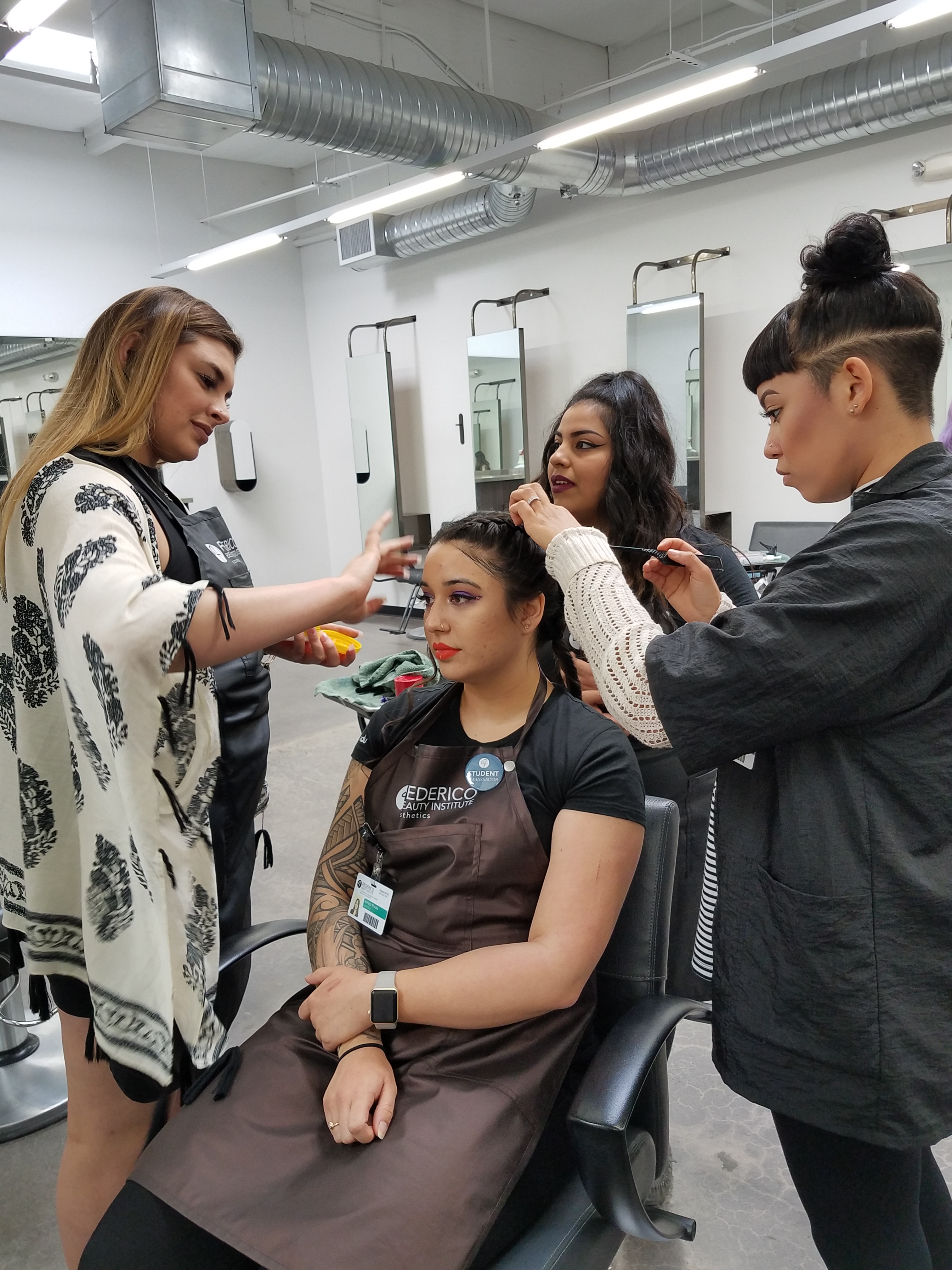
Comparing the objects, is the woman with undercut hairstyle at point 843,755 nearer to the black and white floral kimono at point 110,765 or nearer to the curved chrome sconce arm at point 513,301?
the black and white floral kimono at point 110,765

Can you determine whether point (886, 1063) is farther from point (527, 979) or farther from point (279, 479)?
point (279, 479)

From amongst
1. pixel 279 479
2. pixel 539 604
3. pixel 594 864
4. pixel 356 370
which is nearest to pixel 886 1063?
pixel 594 864

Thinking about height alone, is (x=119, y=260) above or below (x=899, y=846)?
above

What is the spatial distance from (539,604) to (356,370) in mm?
6689

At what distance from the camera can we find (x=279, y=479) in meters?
8.36

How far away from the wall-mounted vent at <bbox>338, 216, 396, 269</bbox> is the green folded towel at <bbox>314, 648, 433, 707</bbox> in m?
5.27

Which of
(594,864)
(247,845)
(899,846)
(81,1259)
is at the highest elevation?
(899,846)

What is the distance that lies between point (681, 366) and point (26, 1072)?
16.7 ft

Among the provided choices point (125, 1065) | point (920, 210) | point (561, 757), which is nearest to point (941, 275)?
point (920, 210)

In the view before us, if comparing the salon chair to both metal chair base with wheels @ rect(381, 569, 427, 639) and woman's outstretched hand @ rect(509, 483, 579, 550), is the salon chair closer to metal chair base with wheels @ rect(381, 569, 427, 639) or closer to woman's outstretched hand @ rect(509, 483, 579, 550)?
woman's outstretched hand @ rect(509, 483, 579, 550)

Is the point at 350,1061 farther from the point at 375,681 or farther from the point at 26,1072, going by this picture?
the point at 26,1072

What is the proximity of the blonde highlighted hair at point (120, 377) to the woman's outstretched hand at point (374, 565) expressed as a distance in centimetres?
36

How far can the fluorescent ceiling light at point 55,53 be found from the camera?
474 centimetres

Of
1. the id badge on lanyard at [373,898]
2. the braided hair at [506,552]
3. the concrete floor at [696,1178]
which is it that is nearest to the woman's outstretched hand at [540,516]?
the braided hair at [506,552]
